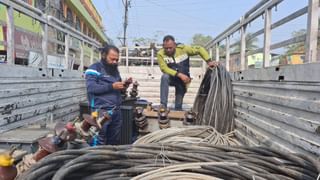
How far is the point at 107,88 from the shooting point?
4.43m

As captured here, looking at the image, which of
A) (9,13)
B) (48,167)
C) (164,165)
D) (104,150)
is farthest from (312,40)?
(9,13)

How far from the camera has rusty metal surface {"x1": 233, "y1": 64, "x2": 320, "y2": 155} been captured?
263cm

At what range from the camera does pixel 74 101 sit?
657cm

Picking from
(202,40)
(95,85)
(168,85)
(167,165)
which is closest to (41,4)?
(168,85)

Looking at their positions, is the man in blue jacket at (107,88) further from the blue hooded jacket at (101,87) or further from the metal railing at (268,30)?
the metal railing at (268,30)

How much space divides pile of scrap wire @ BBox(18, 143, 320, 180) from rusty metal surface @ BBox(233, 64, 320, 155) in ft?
0.97

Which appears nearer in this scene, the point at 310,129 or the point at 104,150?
the point at 104,150

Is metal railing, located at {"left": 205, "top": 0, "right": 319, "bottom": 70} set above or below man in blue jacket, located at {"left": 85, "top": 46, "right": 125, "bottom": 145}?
above

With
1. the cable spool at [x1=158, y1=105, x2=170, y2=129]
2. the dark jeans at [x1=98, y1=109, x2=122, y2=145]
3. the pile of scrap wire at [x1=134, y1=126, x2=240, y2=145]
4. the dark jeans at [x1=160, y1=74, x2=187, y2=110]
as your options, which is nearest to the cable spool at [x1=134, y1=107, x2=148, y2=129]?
the cable spool at [x1=158, y1=105, x2=170, y2=129]

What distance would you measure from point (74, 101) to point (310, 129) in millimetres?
4645

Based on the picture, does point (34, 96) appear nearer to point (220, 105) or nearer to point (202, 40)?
point (220, 105)

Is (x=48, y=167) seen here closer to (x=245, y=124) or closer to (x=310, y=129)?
(x=310, y=129)

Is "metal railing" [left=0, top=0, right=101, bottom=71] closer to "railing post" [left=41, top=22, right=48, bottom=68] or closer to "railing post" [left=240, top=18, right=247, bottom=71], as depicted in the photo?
"railing post" [left=41, top=22, right=48, bottom=68]

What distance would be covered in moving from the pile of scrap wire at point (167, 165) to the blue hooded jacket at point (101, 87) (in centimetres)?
201
